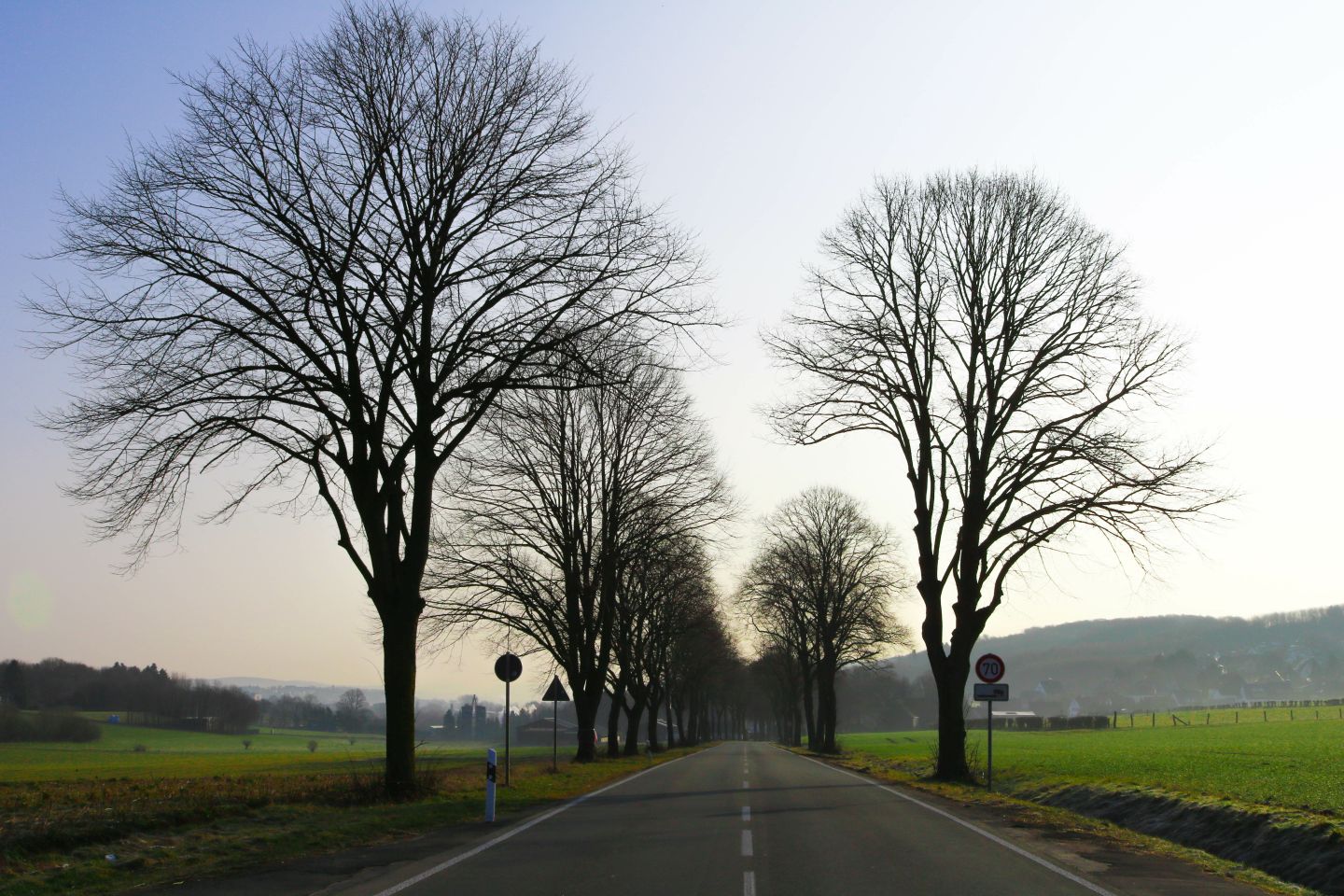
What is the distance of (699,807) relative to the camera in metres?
17.8

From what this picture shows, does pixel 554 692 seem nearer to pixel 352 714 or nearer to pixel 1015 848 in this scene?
pixel 1015 848

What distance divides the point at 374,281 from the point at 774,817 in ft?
36.0

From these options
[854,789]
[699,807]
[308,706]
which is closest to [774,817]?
[699,807]

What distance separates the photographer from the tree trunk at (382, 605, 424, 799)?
17.6 m

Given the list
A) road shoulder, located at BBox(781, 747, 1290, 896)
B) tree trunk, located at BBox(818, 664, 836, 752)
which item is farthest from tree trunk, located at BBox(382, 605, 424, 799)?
tree trunk, located at BBox(818, 664, 836, 752)

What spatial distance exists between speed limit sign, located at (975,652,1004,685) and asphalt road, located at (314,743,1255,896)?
563 centimetres

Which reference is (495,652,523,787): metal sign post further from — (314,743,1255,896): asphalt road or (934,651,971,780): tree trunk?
(934,651,971,780): tree trunk

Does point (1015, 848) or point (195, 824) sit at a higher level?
point (195, 824)

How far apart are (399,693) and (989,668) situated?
1315 centimetres

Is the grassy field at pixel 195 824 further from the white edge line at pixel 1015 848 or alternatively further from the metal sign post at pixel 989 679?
the metal sign post at pixel 989 679

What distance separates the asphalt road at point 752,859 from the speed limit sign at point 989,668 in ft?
18.5

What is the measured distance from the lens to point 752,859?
36.9ft

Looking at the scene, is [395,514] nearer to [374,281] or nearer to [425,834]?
[374,281]

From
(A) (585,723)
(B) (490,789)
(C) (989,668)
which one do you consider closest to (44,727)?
(A) (585,723)
